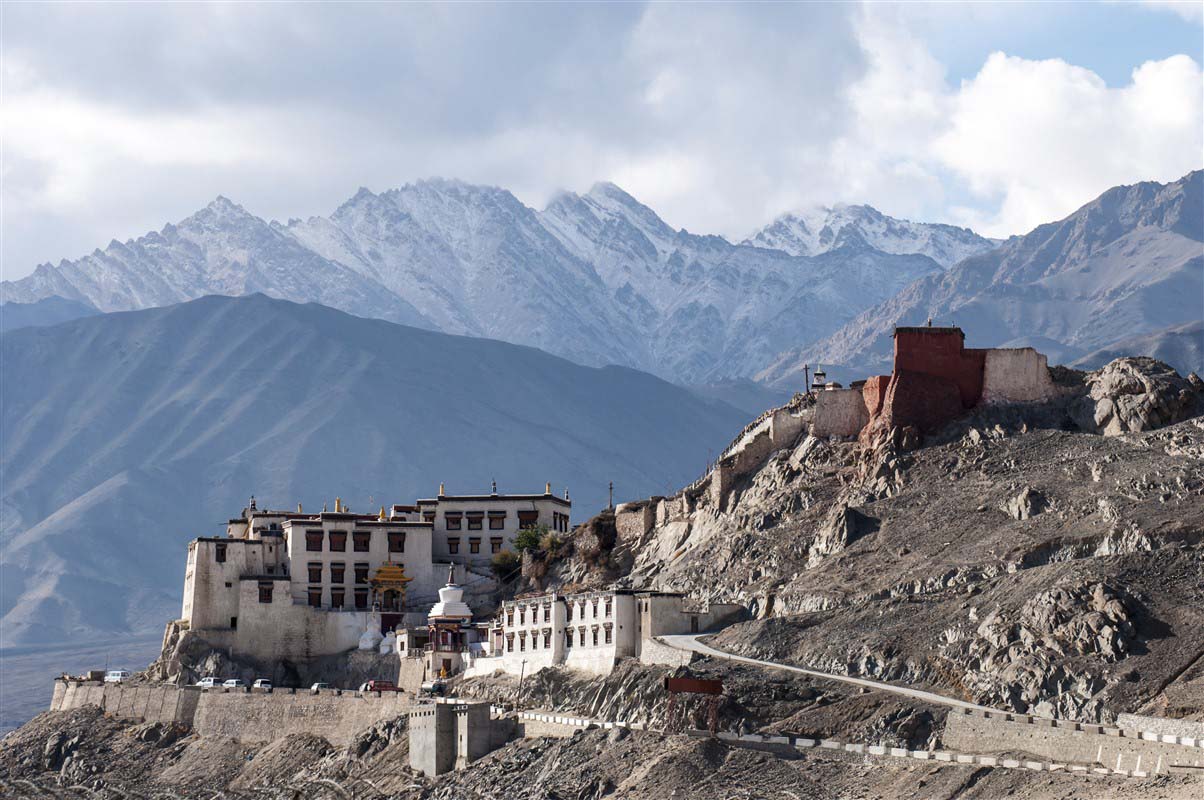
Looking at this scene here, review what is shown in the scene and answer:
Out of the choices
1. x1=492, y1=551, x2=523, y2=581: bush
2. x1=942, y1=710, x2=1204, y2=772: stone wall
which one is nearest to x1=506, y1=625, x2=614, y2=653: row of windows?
x1=492, y1=551, x2=523, y2=581: bush

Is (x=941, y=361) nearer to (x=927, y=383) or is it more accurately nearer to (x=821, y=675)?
(x=927, y=383)

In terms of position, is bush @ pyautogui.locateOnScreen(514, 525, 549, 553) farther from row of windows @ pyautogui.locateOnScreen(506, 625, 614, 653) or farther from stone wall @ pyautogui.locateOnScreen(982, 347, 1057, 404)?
stone wall @ pyautogui.locateOnScreen(982, 347, 1057, 404)

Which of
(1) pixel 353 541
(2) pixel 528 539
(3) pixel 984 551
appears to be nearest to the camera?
(3) pixel 984 551

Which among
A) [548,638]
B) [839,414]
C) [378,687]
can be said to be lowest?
[378,687]

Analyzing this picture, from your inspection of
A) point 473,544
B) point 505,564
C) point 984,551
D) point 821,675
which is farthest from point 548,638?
point 473,544

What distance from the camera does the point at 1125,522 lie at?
109 metres

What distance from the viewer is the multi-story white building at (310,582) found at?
144 metres

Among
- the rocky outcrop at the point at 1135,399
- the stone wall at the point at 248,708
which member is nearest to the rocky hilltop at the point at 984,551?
the rocky outcrop at the point at 1135,399

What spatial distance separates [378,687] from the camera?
434 ft

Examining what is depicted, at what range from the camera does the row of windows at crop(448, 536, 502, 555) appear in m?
154

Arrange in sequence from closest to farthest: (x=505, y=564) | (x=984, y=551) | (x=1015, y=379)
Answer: (x=984, y=551) < (x=1015, y=379) < (x=505, y=564)

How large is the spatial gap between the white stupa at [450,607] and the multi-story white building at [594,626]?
8110 millimetres

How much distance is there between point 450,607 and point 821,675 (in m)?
36.3

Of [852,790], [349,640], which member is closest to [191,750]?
[349,640]
